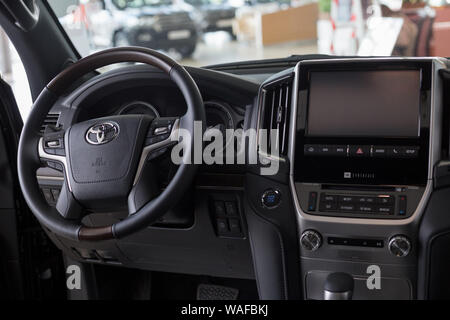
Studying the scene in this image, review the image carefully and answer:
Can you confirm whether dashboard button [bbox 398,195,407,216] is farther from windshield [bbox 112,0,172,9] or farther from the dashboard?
windshield [bbox 112,0,172,9]

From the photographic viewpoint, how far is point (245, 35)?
38.1 ft

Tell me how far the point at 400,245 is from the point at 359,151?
319 mm

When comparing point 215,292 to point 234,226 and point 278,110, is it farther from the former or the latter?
point 278,110

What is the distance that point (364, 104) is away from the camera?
181 cm

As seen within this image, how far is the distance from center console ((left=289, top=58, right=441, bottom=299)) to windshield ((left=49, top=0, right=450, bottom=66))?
0.46m

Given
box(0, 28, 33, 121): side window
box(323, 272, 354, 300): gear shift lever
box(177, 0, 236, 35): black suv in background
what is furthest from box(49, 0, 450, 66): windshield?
box(323, 272, 354, 300): gear shift lever

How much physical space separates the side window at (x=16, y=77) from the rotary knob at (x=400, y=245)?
158cm

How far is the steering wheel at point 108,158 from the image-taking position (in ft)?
5.53

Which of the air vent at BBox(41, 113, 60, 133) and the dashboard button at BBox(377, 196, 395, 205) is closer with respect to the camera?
the dashboard button at BBox(377, 196, 395, 205)

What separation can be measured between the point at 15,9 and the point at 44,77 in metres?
0.31

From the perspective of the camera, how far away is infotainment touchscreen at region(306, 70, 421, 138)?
1775mm

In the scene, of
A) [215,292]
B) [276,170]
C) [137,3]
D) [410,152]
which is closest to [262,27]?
[137,3]

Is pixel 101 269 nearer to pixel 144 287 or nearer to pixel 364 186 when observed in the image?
pixel 144 287
